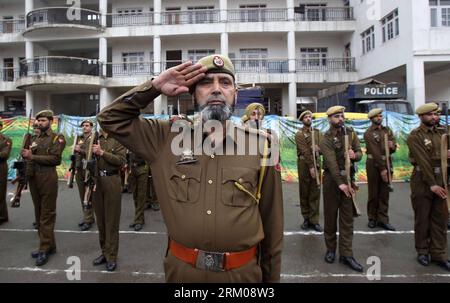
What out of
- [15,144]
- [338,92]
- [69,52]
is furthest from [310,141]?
[69,52]

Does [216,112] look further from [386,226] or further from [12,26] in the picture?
[12,26]

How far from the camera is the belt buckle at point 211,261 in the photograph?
183cm

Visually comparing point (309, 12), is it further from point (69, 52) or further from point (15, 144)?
point (15, 144)

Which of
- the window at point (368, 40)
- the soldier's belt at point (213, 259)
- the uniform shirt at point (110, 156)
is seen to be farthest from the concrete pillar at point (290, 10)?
the soldier's belt at point (213, 259)

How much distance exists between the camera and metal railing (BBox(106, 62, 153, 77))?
23.6 m

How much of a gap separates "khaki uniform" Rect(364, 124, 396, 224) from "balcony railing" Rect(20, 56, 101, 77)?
810 inches

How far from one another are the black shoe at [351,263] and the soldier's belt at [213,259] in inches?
116

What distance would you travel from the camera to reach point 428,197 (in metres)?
4.59

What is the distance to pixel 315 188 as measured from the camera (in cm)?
617

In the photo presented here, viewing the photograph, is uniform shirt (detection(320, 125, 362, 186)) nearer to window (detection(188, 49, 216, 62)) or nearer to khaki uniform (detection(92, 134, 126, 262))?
khaki uniform (detection(92, 134, 126, 262))

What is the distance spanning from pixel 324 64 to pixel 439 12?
8.20m

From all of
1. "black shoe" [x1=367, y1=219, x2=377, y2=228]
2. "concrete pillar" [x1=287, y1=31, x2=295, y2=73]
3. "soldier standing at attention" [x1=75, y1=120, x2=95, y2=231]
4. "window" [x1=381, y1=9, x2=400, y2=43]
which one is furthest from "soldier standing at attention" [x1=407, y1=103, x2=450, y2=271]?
"concrete pillar" [x1=287, y1=31, x2=295, y2=73]

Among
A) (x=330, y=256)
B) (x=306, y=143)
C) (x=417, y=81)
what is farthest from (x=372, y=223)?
(x=417, y=81)
